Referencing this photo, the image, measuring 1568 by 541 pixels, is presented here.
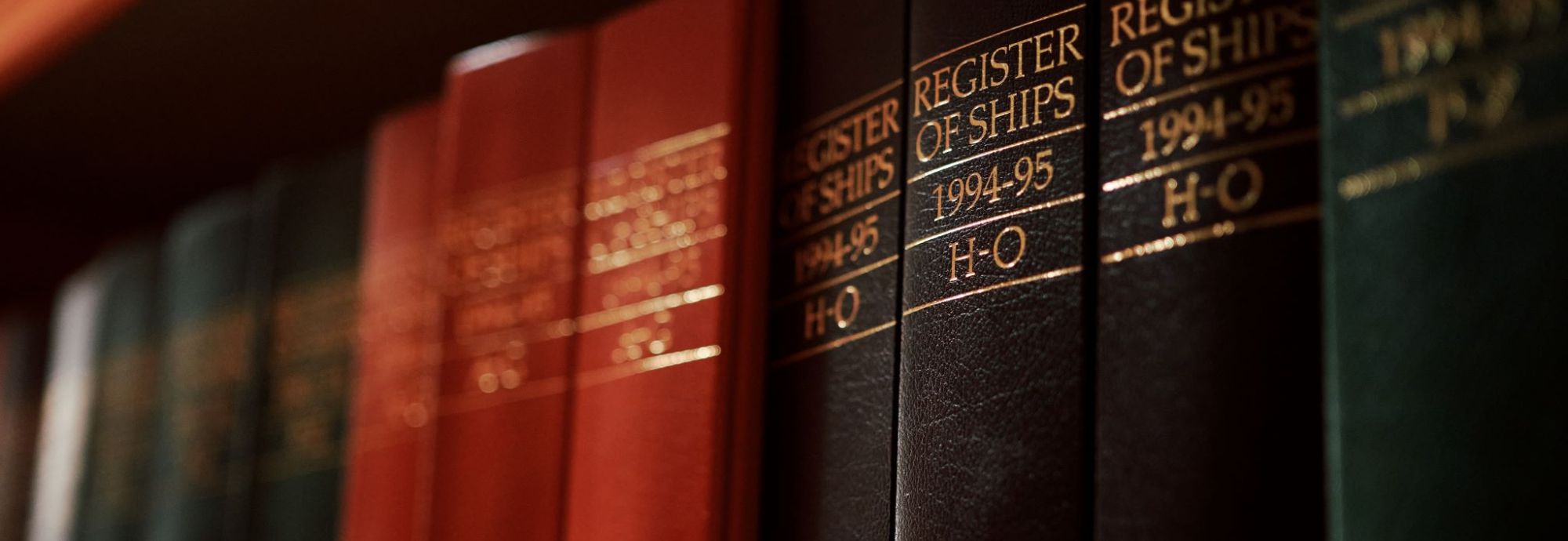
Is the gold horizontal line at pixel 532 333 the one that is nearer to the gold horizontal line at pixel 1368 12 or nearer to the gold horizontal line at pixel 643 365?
the gold horizontal line at pixel 643 365

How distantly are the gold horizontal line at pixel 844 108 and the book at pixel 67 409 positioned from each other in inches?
25.9

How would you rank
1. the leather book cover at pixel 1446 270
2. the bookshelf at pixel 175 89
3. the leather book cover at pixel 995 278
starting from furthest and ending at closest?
the bookshelf at pixel 175 89
the leather book cover at pixel 995 278
the leather book cover at pixel 1446 270

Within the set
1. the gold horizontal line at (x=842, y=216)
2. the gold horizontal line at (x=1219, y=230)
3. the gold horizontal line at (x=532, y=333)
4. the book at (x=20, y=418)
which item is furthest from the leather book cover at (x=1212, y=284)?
the book at (x=20, y=418)

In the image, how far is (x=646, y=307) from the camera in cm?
71

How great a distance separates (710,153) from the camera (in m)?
0.70

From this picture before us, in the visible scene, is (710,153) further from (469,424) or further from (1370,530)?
(1370,530)

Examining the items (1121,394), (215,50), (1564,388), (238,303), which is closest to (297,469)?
(238,303)

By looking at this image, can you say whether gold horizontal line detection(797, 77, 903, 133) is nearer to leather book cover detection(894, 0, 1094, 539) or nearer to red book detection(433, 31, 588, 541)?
leather book cover detection(894, 0, 1094, 539)

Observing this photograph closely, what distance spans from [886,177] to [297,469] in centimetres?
44

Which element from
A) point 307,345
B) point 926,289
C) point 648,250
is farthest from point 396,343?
point 926,289

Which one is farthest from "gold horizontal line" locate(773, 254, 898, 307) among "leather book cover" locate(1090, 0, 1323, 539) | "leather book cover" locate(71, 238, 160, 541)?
"leather book cover" locate(71, 238, 160, 541)

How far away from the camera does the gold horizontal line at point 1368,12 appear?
47 cm

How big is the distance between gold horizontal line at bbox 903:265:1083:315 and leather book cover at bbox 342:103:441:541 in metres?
0.30

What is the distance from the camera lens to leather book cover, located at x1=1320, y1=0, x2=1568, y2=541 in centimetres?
42
